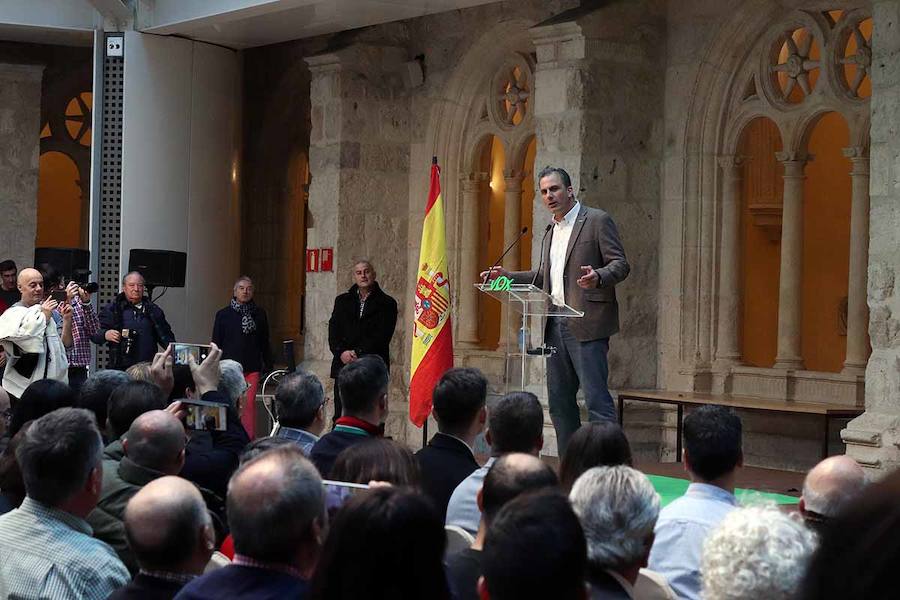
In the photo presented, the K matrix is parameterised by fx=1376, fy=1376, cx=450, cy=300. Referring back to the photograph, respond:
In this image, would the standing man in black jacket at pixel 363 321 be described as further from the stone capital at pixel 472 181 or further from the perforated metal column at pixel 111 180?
the perforated metal column at pixel 111 180

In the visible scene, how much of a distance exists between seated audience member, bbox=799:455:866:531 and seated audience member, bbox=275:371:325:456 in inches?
69.9

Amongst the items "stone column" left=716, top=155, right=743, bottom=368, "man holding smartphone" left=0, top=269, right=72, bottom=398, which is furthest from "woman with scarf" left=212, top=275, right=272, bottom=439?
"stone column" left=716, top=155, right=743, bottom=368

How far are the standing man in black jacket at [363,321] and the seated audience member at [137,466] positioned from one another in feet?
19.5

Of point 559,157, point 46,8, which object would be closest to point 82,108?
point 46,8

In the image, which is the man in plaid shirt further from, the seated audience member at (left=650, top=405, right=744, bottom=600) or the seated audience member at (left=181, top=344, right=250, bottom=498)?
the seated audience member at (left=650, top=405, right=744, bottom=600)

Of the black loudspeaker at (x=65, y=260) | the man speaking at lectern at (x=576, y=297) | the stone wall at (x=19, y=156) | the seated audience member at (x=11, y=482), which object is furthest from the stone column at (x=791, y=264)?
the stone wall at (x=19, y=156)

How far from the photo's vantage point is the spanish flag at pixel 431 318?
914 cm

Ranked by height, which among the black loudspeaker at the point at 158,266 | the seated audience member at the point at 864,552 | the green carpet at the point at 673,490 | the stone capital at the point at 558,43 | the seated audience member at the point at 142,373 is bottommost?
the green carpet at the point at 673,490

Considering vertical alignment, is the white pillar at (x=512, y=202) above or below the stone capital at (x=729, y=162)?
below

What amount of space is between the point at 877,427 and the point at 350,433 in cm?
365

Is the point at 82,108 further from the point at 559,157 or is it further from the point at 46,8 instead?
the point at 559,157

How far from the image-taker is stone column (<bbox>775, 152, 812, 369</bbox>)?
9.00 m

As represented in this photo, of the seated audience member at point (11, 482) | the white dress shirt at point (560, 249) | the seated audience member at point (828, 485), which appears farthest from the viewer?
the white dress shirt at point (560, 249)

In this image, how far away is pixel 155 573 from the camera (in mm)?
2637
